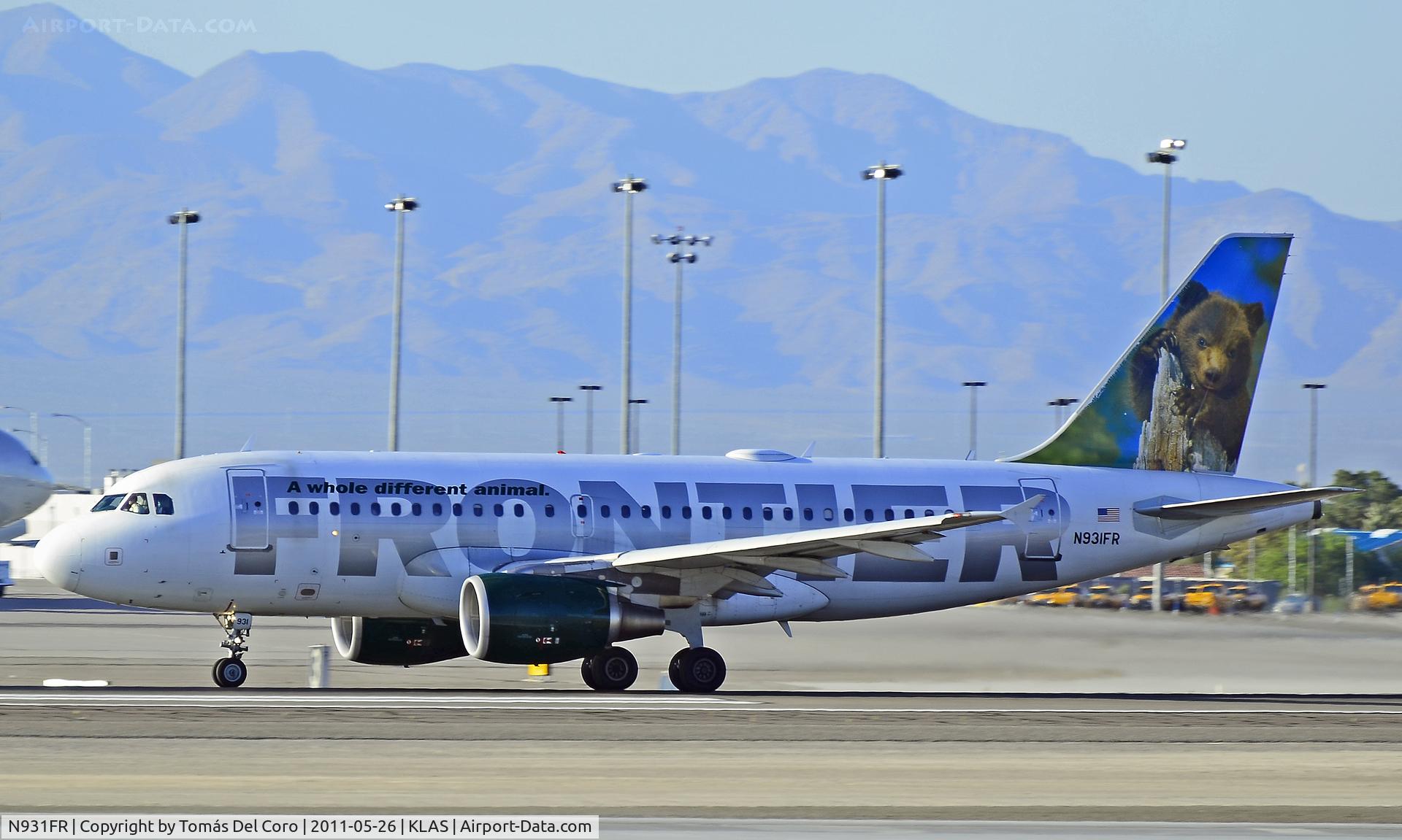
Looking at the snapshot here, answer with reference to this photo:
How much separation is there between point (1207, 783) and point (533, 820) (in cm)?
691

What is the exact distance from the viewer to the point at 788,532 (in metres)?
29.6

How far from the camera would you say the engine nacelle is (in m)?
29.1

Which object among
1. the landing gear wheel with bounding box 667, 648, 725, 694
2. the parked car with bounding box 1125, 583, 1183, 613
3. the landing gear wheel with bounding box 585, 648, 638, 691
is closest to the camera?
the landing gear wheel with bounding box 585, 648, 638, 691

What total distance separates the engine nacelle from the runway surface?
595 mm

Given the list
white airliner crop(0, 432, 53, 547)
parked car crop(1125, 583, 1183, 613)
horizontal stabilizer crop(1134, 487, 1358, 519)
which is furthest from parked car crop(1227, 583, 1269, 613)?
white airliner crop(0, 432, 53, 547)

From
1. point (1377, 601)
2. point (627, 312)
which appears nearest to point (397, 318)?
point (627, 312)

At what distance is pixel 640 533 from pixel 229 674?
21.3 feet

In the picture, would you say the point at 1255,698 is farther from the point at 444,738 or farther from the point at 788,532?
the point at 444,738

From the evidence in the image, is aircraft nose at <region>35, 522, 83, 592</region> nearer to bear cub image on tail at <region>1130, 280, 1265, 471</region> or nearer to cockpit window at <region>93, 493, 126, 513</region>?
cockpit window at <region>93, 493, 126, 513</region>

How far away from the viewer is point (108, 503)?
91.9 ft

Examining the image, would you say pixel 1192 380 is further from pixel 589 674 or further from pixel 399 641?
pixel 399 641

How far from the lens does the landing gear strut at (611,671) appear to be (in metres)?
27.8

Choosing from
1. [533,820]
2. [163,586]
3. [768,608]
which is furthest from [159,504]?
[533,820]

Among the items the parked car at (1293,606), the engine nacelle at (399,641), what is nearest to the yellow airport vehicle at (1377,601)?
the parked car at (1293,606)
